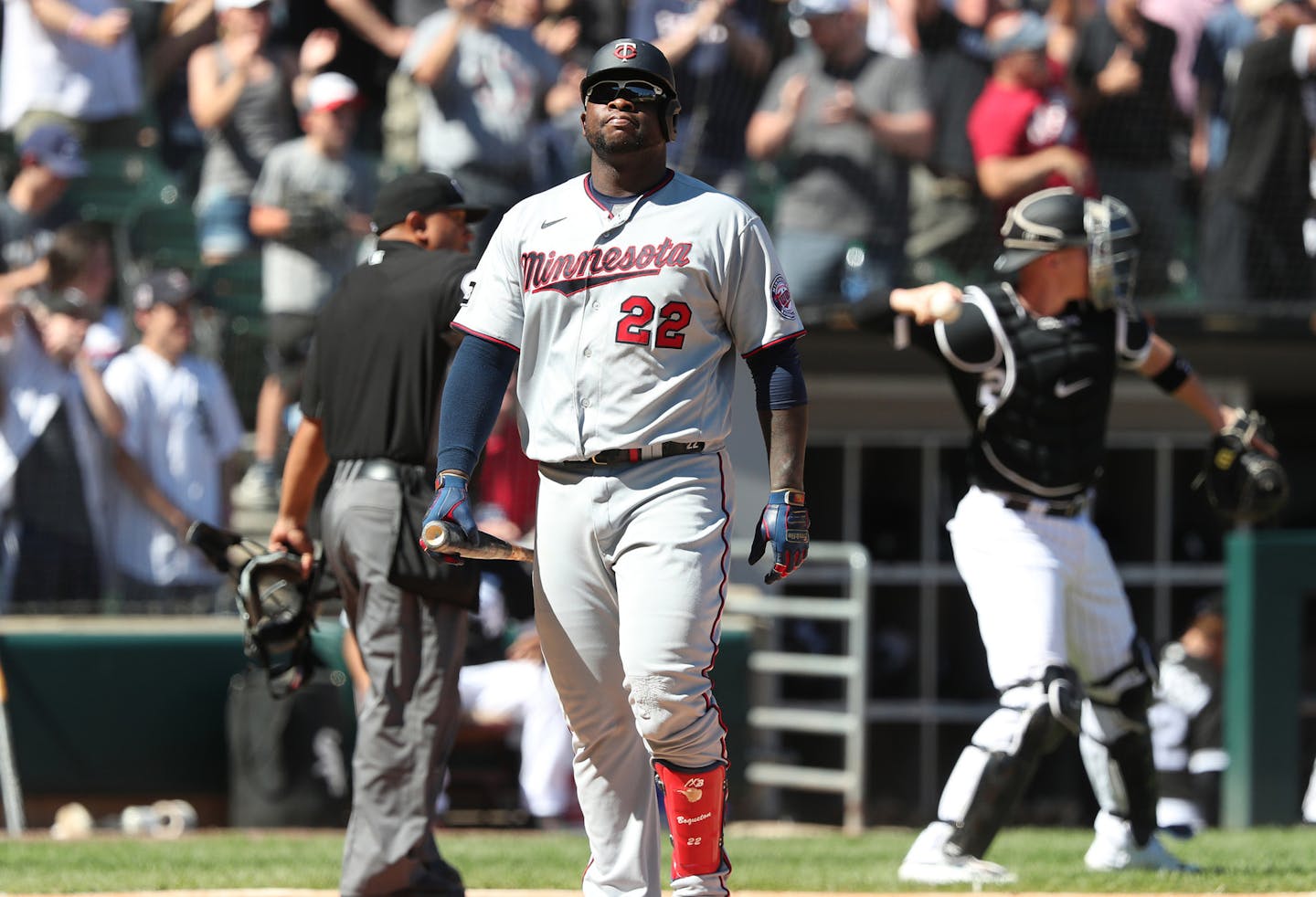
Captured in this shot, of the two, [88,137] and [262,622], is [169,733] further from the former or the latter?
[262,622]

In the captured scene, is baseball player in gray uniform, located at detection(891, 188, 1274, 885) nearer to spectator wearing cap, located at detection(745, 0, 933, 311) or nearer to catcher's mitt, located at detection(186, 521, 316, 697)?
catcher's mitt, located at detection(186, 521, 316, 697)

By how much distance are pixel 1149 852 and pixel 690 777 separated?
8.32 feet

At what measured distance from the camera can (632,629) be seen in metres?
4.11

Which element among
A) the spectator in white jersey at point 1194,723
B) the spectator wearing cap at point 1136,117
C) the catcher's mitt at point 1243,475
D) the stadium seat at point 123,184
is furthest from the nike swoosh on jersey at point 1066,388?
the stadium seat at point 123,184

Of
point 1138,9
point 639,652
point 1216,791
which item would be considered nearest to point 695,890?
point 639,652

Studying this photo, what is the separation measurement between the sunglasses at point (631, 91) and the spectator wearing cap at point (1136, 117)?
292 inches

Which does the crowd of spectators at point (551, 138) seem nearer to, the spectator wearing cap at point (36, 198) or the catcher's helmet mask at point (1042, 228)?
the spectator wearing cap at point (36, 198)

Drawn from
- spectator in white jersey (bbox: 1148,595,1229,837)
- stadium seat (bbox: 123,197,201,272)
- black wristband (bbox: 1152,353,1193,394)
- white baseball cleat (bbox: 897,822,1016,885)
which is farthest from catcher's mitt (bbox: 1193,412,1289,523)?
stadium seat (bbox: 123,197,201,272)

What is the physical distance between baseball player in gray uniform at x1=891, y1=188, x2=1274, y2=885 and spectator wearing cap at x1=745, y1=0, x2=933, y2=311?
4.45 meters

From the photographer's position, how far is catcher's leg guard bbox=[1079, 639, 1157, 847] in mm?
6008

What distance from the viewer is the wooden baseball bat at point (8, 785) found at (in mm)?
8578

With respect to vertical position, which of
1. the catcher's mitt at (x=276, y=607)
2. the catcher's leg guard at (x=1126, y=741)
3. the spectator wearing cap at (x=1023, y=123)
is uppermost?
the spectator wearing cap at (x=1023, y=123)

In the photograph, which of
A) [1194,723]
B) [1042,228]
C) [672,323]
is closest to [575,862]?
[1042,228]

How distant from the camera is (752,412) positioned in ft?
22.6
